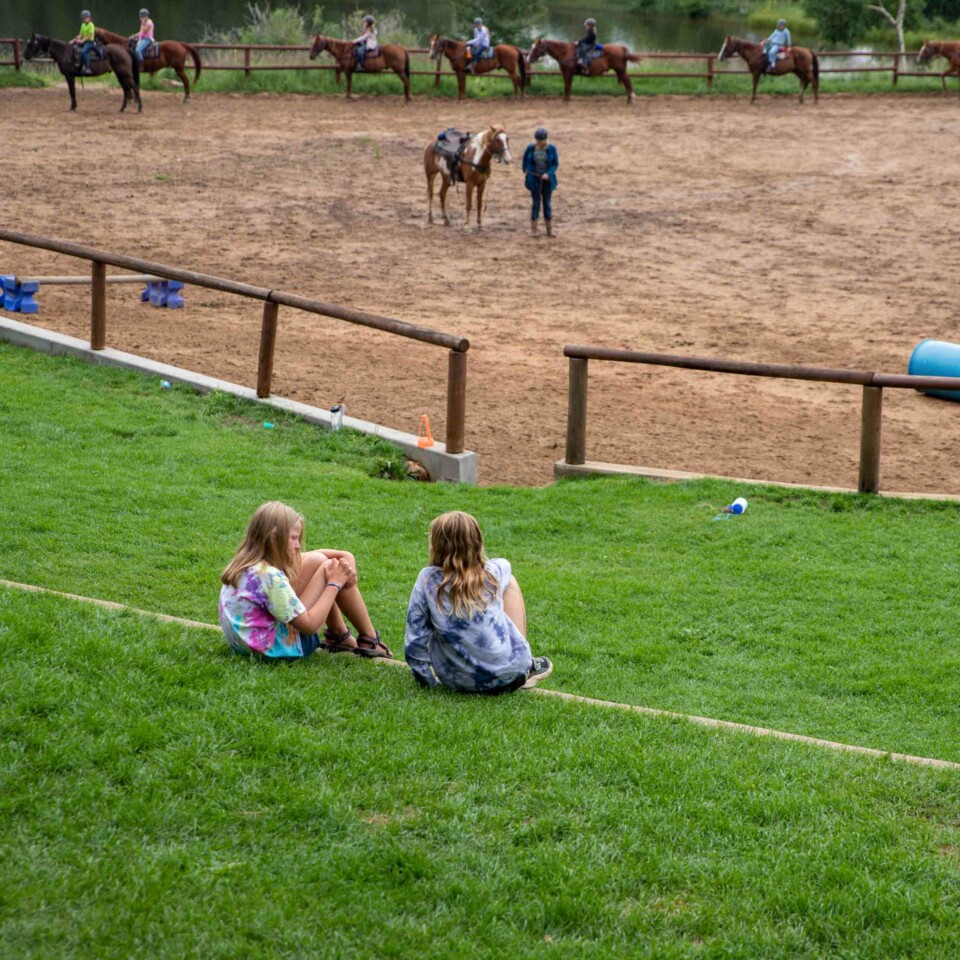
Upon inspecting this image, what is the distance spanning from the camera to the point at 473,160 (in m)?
20.3

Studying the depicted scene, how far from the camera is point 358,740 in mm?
4766

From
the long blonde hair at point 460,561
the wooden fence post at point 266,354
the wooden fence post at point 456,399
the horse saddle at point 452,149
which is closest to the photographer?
the long blonde hair at point 460,561

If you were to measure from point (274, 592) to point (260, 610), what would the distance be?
15cm

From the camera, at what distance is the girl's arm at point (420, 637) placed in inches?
215

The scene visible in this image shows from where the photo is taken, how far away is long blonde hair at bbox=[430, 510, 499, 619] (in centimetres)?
531

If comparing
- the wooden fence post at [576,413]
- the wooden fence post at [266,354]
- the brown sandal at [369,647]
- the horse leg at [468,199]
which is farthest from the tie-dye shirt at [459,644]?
the horse leg at [468,199]

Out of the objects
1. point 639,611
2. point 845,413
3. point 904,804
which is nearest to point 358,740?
point 904,804

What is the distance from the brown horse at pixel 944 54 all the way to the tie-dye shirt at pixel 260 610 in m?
30.6

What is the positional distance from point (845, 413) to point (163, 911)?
397 inches

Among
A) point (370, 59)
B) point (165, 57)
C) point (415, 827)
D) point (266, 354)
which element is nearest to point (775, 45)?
point (370, 59)

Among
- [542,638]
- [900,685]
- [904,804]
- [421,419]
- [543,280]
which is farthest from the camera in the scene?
[543,280]

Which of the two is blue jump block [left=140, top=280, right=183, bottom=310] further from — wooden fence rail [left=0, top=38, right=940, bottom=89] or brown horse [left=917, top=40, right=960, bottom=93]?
brown horse [left=917, top=40, right=960, bottom=93]

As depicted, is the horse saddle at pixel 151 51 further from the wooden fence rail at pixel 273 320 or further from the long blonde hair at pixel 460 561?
the long blonde hair at pixel 460 561

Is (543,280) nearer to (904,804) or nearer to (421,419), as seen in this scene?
(421,419)
